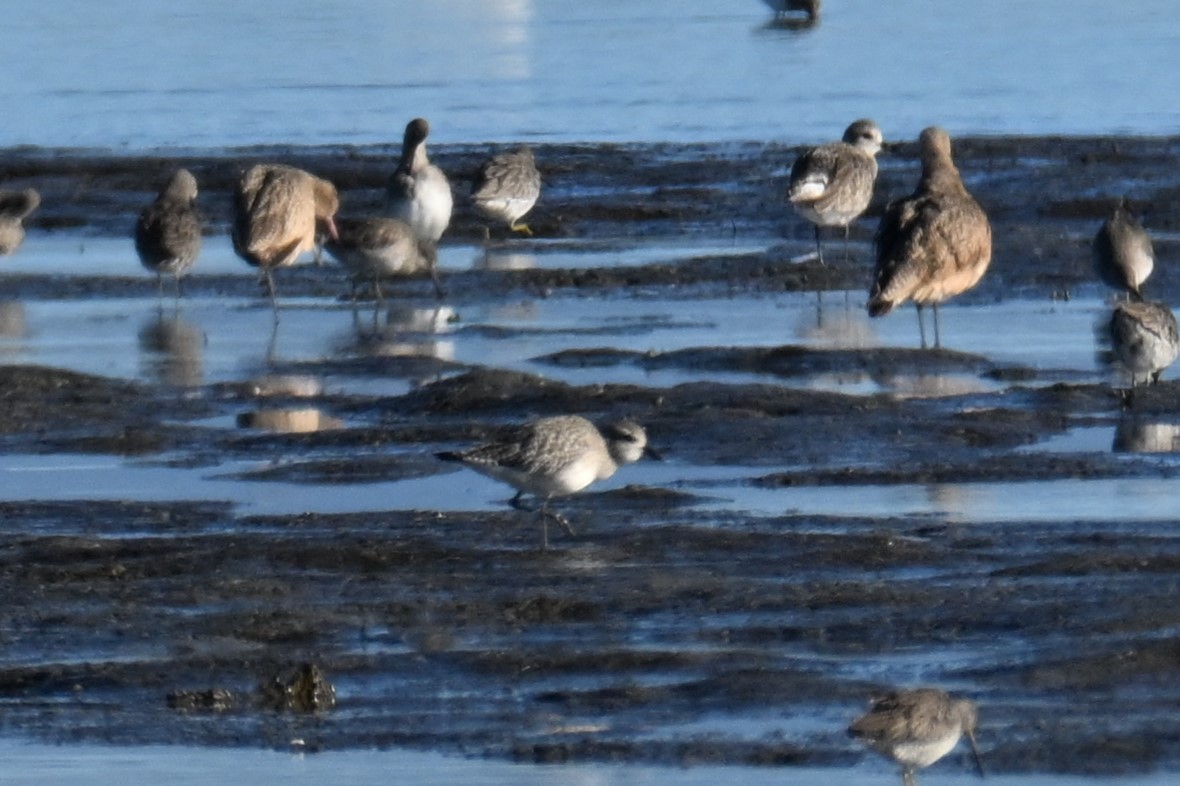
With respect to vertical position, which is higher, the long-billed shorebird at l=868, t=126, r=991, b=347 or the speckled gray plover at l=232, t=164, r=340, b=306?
the long-billed shorebird at l=868, t=126, r=991, b=347

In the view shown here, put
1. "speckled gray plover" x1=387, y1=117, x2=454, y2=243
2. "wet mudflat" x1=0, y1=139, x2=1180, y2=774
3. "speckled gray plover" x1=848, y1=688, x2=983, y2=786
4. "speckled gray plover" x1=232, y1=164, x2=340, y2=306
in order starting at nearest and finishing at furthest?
"speckled gray plover" x1=848, y1=688, x2=983, y2=786, "wet mudflat" x1=0, y1=139, x2=1180, y2=774, "speckled gray plover" x1=232, y1=164, x2=340, y2=306, "speckled gray plover" x1=387, y1=117, x2=454, y2=243

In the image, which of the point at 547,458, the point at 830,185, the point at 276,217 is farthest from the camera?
the point at 830,185

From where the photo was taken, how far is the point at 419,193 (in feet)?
71.8

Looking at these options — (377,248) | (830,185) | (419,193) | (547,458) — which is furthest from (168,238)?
(547,458)

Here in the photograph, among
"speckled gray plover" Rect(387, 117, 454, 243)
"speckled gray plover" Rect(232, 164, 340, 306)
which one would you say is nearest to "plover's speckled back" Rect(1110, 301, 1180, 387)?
"speckled gray plover" Rect(232, 164, 340, 306)

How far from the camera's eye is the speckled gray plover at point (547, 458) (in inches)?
470

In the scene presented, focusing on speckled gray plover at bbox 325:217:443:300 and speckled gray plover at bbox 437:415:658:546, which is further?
speckled gray plover at bbox 325:217:443:300

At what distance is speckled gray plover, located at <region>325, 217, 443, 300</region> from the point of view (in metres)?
19.9

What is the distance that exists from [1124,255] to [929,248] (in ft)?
6.17

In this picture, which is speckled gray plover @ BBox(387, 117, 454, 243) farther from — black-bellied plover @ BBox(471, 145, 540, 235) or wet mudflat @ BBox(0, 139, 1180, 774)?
black-bellied plover @ BBox(471, 145, 540, 235)

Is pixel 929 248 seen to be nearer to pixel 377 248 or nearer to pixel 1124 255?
pixel 1124 255

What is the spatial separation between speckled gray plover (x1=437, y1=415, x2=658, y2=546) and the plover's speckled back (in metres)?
3.79

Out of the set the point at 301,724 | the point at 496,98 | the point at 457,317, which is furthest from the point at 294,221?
the point at 496,98

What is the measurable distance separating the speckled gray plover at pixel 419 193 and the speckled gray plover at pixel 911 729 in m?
13.6
